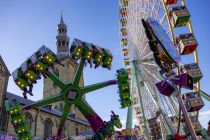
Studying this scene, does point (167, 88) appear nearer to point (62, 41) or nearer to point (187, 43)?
point (187, 43)

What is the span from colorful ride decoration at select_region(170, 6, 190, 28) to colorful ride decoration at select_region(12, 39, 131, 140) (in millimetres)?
6623

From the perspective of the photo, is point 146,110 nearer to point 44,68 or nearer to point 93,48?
point 93,48

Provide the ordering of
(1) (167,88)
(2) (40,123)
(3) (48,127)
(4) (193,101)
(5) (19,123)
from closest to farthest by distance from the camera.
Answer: (1) (167,88)
(4) (193,101)
(5) (19,123)
(2) (40,123)
(3) (48,127)

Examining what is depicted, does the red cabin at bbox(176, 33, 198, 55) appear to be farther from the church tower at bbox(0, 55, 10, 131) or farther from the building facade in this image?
the church tower at bbox(0, 55, 10, 131)

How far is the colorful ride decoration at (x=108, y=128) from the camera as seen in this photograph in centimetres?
2033

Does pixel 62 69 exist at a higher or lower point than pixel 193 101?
higher

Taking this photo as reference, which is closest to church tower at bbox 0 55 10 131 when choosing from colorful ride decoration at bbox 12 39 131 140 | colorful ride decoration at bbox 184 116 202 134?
colorful ride decoration at bbox 12 39 131 140

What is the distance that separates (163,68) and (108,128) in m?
8.62

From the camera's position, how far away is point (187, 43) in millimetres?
18078

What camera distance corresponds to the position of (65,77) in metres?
65.5

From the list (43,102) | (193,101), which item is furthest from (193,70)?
(43,102)

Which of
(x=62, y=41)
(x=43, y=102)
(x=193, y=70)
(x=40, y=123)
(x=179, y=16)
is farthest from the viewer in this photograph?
(x=62, y=41)

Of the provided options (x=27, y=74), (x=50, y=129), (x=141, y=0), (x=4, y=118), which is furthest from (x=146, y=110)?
(x=50, y=129)

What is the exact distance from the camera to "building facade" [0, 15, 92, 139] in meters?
35.7
